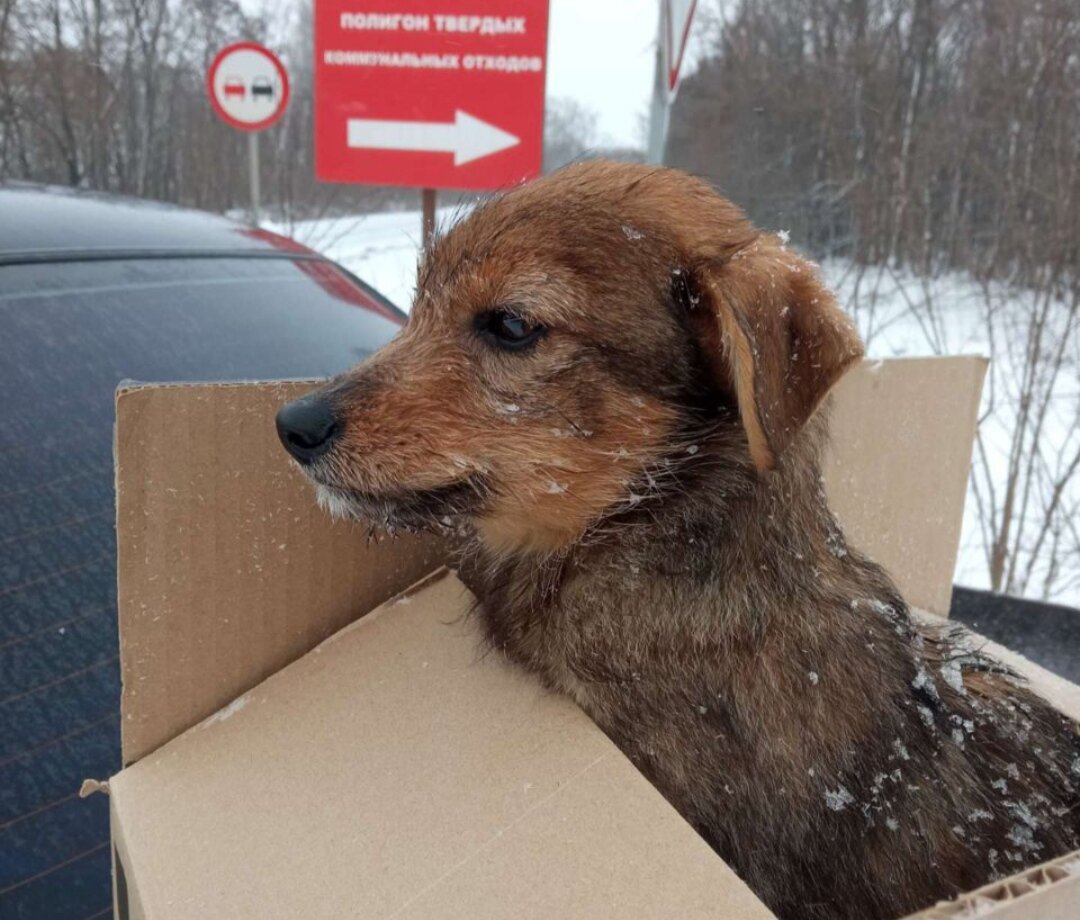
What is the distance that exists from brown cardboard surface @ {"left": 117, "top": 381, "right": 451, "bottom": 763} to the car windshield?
0.64ft

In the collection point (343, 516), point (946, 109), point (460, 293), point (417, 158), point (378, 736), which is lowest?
point (378, 736)

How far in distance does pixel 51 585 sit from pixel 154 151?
15312mm

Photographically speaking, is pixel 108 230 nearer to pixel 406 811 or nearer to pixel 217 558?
pixel 217 558

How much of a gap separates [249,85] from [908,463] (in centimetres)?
741

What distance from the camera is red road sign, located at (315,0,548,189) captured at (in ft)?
18.8

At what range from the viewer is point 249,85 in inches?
320

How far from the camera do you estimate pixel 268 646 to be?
5.81ft

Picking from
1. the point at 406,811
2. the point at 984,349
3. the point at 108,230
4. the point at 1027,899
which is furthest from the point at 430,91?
the point at 984,349

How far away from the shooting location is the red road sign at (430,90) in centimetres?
574

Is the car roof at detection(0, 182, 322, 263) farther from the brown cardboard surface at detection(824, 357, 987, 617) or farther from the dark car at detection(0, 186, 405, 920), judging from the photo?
the brown cardboard surface at detection(824, 357, 987, 617)

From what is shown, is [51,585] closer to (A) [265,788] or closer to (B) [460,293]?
(A) [265,788]

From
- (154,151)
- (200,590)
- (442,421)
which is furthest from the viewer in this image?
(154,151)

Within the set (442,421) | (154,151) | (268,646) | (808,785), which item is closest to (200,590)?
(268,646)

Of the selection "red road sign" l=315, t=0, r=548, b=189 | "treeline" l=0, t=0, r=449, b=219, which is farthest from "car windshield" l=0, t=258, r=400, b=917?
"treeline" l=0, t=0, r=449, b=219
